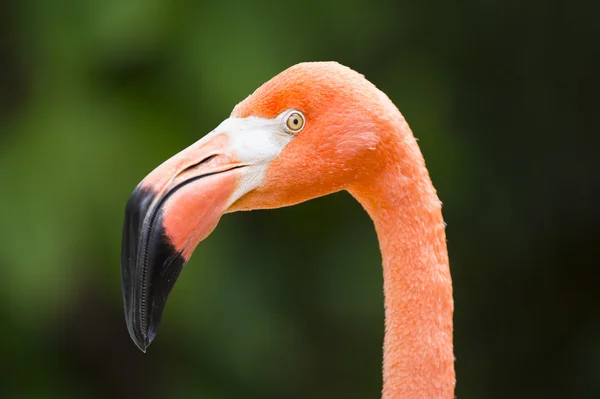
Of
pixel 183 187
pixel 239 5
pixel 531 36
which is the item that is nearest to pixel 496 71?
pixel 531 36

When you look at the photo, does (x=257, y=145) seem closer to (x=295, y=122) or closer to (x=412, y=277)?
(x=295, y=122)

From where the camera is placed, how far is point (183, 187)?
4.75 ft

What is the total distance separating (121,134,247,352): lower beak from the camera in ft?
4.64

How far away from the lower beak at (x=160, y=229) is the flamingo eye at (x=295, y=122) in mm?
162

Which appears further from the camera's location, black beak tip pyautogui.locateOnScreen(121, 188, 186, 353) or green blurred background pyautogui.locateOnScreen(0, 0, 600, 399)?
green blurred background pyautogui.locateOnScreen(0, 0, 600, 399)

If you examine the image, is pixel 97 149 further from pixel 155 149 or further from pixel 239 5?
pixel 239 5

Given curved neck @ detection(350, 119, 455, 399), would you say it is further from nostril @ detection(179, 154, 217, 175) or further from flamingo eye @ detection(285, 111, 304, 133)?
nostril @ detection(179, 154, 217, 175)

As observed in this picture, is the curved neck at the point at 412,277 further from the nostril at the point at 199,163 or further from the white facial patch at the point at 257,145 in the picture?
the nostril at the point at 199,163

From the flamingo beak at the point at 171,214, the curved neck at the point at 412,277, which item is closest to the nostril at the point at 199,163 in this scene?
the flamingo beak at the point at 171,214

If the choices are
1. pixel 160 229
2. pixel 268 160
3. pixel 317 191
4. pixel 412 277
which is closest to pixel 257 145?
pixel 268 160

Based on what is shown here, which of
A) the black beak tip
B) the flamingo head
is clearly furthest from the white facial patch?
the black beak tip

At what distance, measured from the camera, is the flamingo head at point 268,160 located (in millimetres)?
1439

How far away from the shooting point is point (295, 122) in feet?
5.00

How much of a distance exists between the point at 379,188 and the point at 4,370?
2553mm
